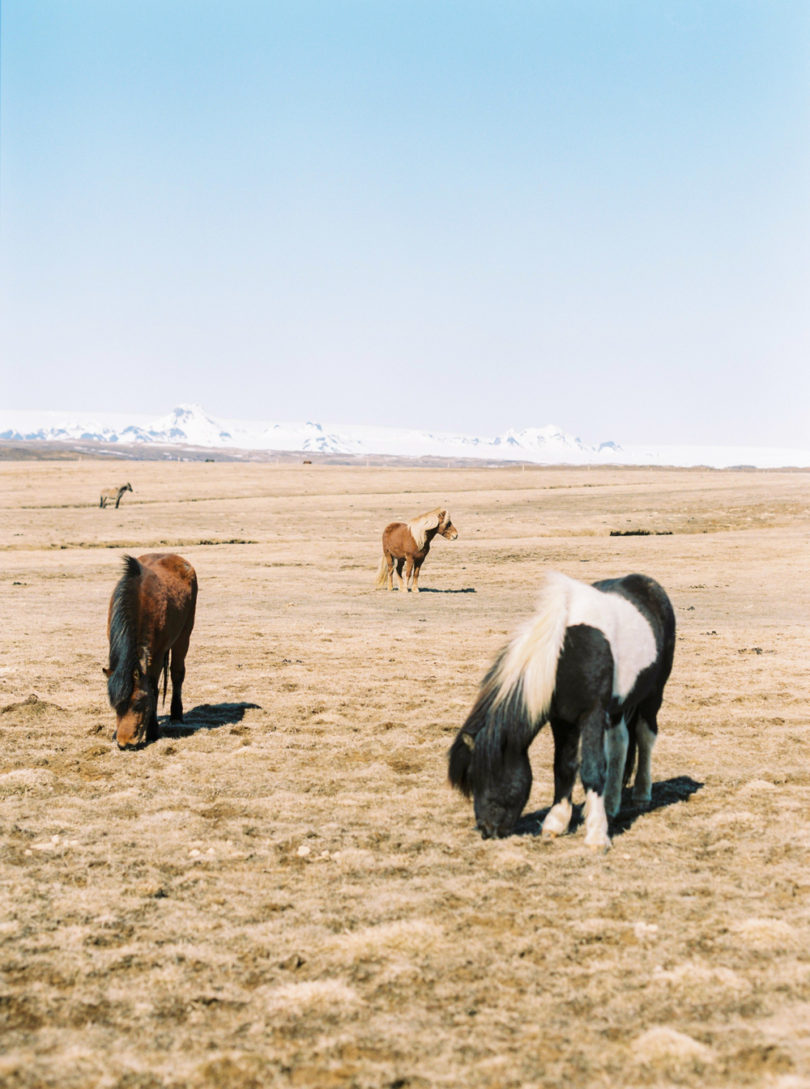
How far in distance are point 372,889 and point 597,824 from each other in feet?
5.79

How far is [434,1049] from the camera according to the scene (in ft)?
13.4

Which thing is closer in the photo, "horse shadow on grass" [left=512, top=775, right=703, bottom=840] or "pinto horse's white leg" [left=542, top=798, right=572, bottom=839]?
"pinto horse's white leg" [left=542, top=798, right=572, bottom=839]

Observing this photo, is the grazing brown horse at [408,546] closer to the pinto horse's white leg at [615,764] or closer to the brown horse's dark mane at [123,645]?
the brown horse's dark mane at [123,645]

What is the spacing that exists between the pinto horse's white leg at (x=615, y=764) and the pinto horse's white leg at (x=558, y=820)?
1.22 ft

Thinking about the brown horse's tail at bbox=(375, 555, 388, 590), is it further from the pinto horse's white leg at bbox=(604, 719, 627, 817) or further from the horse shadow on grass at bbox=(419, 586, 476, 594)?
the pinto horse's white leg at bbox=(604, 719, 627, 817)

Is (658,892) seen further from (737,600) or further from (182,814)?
(737,600)

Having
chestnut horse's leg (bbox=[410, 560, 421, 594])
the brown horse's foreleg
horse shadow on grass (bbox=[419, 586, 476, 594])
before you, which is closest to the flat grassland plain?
the brown horse's foreleg

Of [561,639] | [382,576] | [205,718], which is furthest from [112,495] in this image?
[561,639]

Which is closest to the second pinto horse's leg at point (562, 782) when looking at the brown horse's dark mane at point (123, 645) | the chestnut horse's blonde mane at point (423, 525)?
the brown horse's dark mane at point (123, 645)

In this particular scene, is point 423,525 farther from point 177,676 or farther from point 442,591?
point 177,676

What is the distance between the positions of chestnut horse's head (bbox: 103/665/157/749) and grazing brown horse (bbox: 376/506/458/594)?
1386 cm

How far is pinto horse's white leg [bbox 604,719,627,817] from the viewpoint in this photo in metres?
7.05

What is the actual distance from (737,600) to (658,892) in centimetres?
1596

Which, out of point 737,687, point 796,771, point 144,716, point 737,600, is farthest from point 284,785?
point 737,600
